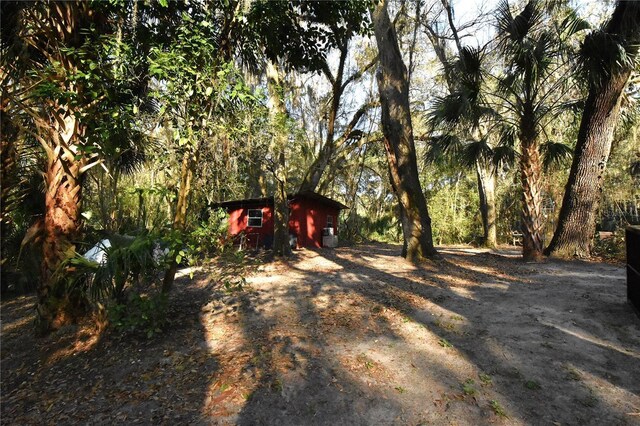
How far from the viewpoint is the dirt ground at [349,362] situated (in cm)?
297

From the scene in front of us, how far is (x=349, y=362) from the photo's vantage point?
377cm

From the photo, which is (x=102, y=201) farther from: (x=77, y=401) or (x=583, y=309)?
(x=583, y=309)

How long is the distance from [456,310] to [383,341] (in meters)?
1.89

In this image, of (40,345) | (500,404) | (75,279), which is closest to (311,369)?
(500,404)

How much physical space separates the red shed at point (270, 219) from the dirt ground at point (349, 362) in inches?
399

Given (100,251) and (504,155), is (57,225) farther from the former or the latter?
(504,155)

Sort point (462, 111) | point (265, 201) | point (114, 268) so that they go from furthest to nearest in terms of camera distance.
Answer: point (265, 201) → point (462, 111) → point (114, 268)

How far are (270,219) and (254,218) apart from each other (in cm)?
116

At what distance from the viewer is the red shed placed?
16.4 metres

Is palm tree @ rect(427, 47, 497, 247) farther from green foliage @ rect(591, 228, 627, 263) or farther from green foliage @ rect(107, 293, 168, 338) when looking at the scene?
green foliage @ rect(107, 293, 168, 338)

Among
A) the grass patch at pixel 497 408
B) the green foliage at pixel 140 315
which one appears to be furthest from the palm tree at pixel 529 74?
the green foliage at pixel 140 315

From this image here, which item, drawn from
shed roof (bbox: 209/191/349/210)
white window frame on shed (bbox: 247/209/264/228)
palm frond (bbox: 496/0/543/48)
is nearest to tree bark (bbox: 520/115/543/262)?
palm frond (bbox: 496/0/543/48)

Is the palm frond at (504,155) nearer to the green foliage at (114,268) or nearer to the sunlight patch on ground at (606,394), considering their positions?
the sunlight patch on ground at (606,394)

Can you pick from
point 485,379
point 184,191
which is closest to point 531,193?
point 485,379
